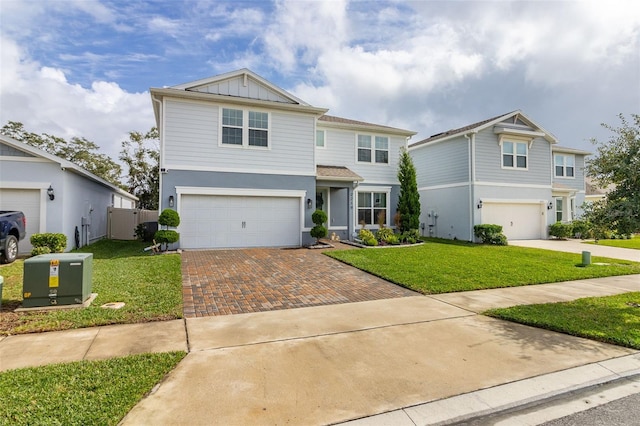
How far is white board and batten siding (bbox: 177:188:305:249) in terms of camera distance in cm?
1309

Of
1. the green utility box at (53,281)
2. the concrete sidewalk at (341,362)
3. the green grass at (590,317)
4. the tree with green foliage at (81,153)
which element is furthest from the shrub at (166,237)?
the tree with green foliage at (81,153)

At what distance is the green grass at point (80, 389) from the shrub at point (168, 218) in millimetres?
8724

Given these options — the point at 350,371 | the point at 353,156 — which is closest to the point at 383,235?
the point at 353,156

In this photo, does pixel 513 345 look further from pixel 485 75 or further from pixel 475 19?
pixel 485 75

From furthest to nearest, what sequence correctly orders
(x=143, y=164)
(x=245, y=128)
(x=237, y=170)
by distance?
(x=143, y=164)
(x=245, y=128)
(x=237, y=170)

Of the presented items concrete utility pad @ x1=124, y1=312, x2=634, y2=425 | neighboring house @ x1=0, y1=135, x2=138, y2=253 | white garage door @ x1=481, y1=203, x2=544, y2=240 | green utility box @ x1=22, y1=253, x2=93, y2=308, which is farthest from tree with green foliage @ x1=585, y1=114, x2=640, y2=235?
neighboring house @ x1=0, y1=135, x2=138, y2=253

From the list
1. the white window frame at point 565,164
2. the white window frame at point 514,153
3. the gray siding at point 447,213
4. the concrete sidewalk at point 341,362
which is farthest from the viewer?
the white window frame at point 565,164

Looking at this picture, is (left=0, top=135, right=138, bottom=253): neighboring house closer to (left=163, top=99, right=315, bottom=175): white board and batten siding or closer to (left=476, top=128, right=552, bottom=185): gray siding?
(left=163, top=99, right=315, bottom=175): white board and batten siding

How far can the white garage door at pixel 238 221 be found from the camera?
13102mm

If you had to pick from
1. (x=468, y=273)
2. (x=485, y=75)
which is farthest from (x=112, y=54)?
(x=485, y=75)

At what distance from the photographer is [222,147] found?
13391 millimetres

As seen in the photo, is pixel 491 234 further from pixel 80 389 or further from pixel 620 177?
pixel 80 389

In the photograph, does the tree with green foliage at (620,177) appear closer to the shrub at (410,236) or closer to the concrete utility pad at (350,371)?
the concrete utility pad at (350,371)

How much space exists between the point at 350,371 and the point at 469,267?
312 inches
